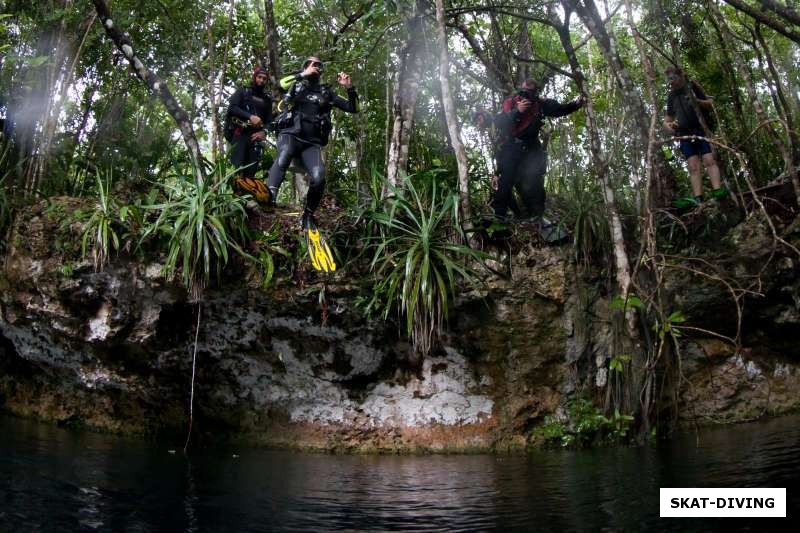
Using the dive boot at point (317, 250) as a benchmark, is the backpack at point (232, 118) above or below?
above

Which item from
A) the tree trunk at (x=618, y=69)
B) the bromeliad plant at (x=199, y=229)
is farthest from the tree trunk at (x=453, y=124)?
the bromeliad plant at (x=199, y=229)

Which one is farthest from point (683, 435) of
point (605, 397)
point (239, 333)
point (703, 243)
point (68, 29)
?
point (68, 29)

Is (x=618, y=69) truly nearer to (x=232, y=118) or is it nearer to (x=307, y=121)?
(x=307, y=121)

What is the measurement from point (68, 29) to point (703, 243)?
7.04 m

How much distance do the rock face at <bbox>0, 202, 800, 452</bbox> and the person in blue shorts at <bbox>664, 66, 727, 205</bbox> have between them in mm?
1084

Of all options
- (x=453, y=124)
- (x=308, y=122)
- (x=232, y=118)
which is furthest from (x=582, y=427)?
(x=232, y=118)

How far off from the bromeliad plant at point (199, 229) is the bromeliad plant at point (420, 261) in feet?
4.10

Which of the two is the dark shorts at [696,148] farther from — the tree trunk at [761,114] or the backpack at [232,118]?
the backpack at [232,118]

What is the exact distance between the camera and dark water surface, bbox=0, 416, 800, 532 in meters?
3.33

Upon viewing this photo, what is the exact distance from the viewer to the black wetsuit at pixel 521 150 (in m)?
6.18

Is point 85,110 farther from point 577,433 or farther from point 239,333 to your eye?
point 577,433

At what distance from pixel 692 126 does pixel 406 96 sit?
9.89ft

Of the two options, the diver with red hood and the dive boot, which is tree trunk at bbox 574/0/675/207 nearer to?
the dive boot

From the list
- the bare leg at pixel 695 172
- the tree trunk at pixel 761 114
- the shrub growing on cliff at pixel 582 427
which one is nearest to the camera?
the shrub growing on cliff at pixel 582 427
